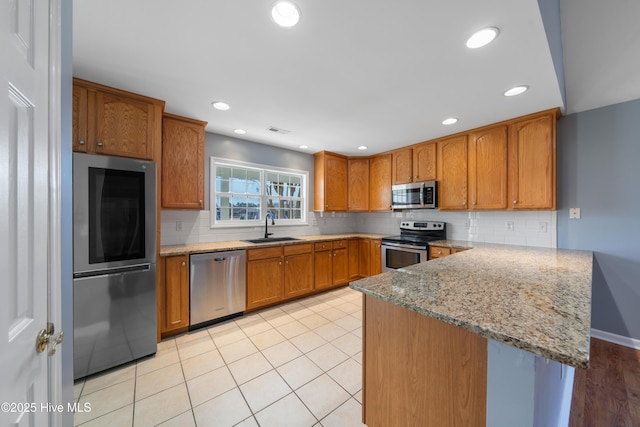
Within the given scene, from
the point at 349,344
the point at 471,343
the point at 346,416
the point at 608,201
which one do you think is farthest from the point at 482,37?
the point at 349,344

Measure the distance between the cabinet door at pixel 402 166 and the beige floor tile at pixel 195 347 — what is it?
3.43 m

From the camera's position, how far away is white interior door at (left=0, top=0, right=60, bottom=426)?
56cm

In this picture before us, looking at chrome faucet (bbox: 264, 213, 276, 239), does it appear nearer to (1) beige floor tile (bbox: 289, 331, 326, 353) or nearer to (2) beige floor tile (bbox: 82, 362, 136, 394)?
(1) beige floor tile (bbox: 289, 331, 326, 353)

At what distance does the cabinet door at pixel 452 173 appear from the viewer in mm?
3139

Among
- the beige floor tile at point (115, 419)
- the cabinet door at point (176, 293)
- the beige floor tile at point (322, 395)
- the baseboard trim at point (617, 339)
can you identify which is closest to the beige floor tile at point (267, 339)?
the beige floor tile at point (322, 395)

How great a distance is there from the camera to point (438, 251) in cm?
314

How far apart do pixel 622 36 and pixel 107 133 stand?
3.91 metres

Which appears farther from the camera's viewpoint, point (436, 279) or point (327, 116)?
point (327, 116)

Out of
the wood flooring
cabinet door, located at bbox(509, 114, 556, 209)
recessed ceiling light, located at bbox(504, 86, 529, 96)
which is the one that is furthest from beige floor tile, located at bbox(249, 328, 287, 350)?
recessed ceiling light, located at bbox(504, 86, 529, 96)

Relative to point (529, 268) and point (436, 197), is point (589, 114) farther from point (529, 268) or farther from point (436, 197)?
point (529, 268)

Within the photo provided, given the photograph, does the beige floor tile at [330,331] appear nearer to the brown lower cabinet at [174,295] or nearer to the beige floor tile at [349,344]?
the beige floor tile at [349,344]

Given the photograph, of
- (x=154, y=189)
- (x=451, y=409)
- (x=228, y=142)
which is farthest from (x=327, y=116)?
(x=451, y=409)

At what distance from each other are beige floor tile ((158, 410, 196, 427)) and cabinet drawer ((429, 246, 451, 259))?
298 centimetres

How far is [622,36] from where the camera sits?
62.2 inches
